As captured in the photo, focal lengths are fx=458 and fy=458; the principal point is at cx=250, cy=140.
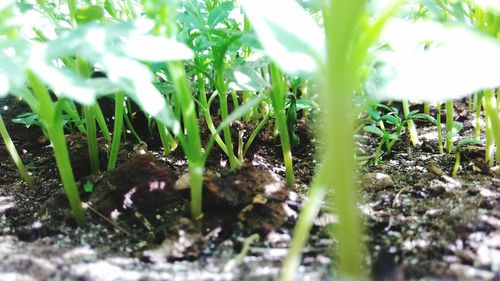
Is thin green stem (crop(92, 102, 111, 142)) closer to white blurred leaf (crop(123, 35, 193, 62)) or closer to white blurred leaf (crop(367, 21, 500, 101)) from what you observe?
white blurred leaf (crop(123, 35, 193, 62))

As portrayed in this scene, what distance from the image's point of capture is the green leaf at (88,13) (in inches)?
22.1

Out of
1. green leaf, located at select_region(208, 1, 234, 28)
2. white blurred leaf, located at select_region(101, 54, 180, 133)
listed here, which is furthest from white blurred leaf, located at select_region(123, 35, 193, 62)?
green leaf, located at select_region(208, 1, 234, 28)

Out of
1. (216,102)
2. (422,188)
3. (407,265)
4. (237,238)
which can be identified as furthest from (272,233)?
(216,102)

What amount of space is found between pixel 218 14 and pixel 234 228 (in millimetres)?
334

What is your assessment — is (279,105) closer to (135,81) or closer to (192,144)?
(192,144)

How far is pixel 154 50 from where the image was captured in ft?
1.41

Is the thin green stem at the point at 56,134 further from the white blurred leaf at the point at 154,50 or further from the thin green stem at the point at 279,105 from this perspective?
the thin green stem at the point at 279,105

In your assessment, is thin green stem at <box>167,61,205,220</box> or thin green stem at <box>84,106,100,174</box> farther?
thin green stem at <box>84,106,100,174</box>

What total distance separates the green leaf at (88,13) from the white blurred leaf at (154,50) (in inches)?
6.2

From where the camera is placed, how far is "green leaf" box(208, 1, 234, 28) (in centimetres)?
69

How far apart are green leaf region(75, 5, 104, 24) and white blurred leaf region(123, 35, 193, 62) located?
0.52ft

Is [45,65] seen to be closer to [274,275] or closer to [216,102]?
[274,275]

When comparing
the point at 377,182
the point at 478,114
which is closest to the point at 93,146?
the point at 377,182

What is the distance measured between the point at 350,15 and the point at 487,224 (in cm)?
33
